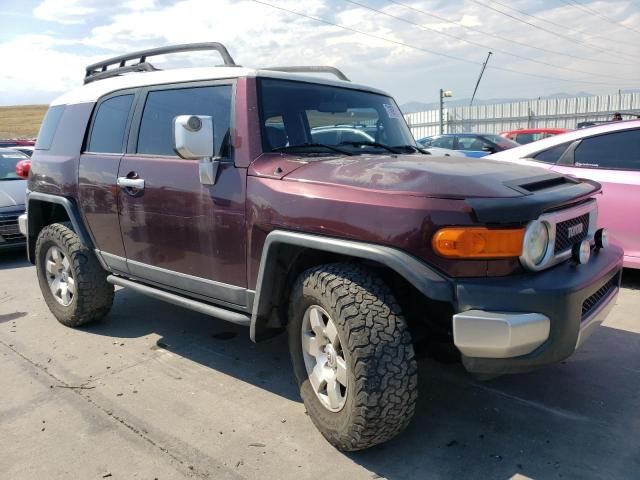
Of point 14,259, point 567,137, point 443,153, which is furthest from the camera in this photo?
point 14,259

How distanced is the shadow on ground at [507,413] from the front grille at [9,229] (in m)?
4.35

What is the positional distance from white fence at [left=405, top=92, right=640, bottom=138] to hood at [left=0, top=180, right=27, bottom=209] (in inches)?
760

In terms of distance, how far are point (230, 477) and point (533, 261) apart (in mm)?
1753

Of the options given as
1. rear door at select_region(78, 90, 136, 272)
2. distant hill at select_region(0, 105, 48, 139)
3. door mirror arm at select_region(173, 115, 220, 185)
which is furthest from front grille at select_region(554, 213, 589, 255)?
distant hill at select_region(0, 105, 48, 139)

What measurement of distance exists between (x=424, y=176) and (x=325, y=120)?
3.87 ft

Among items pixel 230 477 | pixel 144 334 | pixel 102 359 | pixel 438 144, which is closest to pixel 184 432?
pixel 230 477

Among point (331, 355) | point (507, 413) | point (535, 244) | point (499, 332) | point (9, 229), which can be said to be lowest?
point (507, 413)

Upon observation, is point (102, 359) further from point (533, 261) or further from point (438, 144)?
point (438, 144)

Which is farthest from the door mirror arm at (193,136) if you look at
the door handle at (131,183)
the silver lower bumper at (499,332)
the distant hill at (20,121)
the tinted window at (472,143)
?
the distant hill at (20,121)

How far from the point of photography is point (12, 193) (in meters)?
7.86

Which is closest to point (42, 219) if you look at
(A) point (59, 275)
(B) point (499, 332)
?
(A) point (59, 275)

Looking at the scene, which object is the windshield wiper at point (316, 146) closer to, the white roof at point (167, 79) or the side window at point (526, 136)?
the white roof at point (167, 79)

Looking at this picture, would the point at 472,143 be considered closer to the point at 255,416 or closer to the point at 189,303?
the point at 189,303

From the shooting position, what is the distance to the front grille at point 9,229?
7309 millimetres
